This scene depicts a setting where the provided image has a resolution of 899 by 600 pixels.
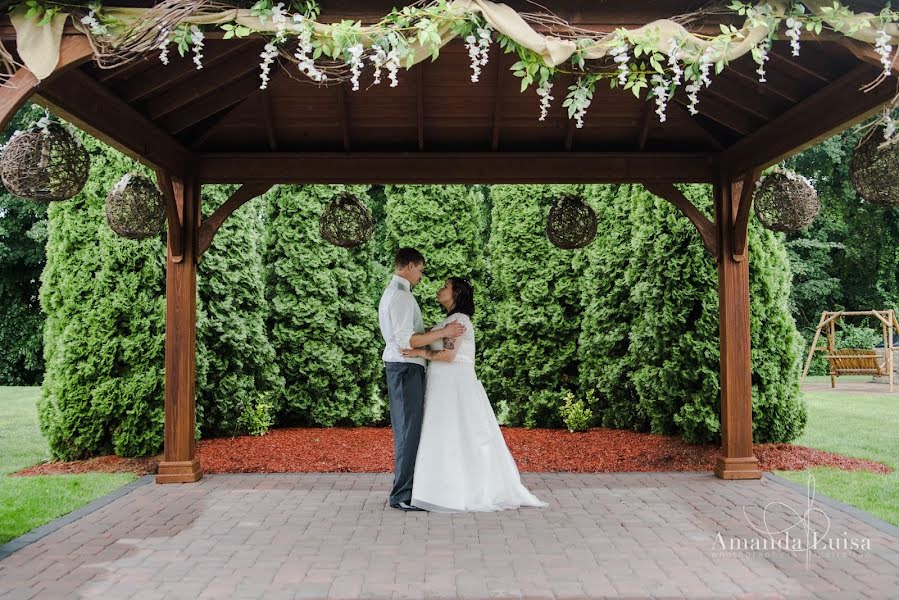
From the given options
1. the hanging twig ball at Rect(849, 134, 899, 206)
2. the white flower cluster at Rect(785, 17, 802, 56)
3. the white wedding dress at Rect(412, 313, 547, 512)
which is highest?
the white flower cluster at Rect(785, 17, 802, 56)

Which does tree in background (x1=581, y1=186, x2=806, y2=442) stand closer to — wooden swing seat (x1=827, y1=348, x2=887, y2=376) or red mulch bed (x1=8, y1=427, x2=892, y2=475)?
red mulch bed (x1=8, y1=427, x2=892, y2=475)

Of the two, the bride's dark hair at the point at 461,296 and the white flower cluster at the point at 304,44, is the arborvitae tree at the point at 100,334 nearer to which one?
the bride's dark hair at the point at 461,296

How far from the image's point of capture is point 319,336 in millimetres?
9461

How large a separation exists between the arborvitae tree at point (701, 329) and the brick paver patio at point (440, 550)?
57.9 inches

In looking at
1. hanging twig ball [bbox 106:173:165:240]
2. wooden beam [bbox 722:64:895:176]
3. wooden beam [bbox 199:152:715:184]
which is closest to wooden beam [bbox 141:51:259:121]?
hanging twig ball [bbox 106:173:165:240]

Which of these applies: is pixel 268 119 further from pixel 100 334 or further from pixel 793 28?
pixel 793 28

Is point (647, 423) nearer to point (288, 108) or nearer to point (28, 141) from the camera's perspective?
point (288, 108)

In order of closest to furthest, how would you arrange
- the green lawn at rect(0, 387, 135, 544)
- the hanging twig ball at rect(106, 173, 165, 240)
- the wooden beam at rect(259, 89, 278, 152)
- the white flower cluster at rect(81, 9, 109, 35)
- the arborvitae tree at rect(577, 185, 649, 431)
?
the white flower cluster at rect(81, 9, 109, 35) → the green lawn at rect(0, 387, 135, 544) → the hanging twig ball at rect(106, 173, 165, 240) → the wooden beam at rect(259, 89, 278, 152) → the arborvitae tree at rect(577, 185, 649, 431)

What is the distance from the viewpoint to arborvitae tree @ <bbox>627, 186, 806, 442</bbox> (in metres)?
7.38

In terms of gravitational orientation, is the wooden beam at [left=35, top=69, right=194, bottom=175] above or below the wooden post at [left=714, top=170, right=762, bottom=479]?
above

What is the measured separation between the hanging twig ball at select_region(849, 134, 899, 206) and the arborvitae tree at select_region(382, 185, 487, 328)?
5.73 m

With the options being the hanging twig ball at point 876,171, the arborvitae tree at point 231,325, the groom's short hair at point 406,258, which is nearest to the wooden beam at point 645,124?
the hanging twig ball at point 876,171

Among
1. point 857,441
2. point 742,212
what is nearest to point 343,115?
point 742,212

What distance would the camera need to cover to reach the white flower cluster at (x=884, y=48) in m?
3.59
